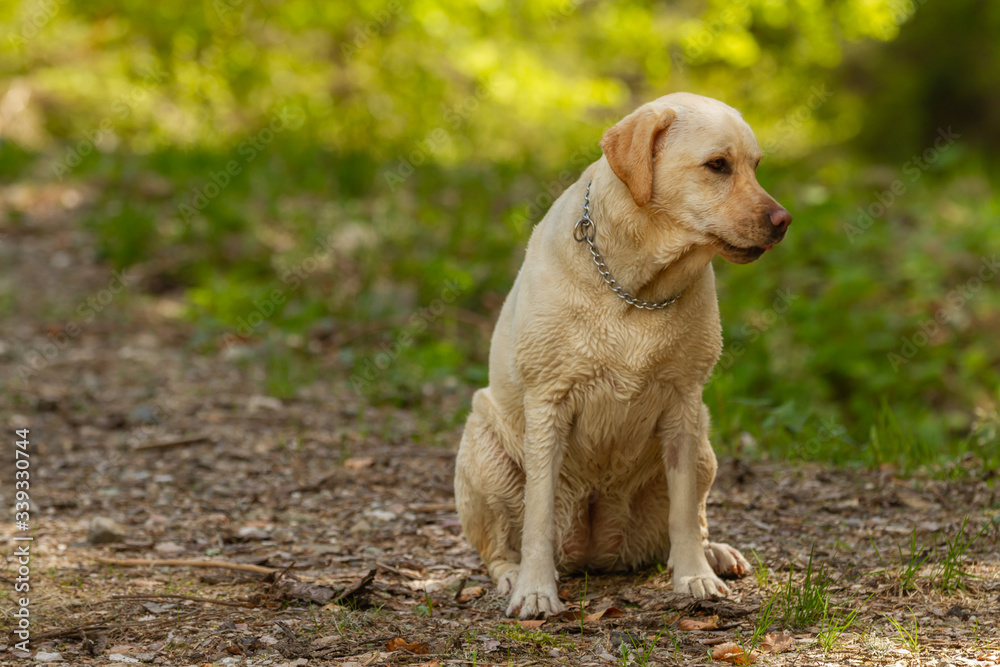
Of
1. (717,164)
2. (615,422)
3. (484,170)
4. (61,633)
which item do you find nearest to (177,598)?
(61,633)

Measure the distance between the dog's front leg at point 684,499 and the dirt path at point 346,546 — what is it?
5.4 inches

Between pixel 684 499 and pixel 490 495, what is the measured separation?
69 centimetres

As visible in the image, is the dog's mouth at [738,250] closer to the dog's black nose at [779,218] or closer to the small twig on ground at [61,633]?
the dog's black nose at [779,218]

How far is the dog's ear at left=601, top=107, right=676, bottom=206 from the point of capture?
3088 mm

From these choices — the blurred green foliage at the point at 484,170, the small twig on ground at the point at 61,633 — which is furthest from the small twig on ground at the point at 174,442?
the small twig on ground at the point at 61,633

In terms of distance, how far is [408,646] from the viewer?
2.94 metres

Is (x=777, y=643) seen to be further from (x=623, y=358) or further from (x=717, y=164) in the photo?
(x=717, y=164)

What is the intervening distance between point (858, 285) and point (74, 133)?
9.01m

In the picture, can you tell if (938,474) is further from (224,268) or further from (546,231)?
(224,268)

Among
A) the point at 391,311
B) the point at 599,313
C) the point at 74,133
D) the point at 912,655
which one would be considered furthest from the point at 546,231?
the point at 74,133

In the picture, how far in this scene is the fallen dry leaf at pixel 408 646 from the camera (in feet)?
9.61

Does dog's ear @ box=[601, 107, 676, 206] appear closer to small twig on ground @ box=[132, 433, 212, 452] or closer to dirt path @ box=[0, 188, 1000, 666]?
dirt path @ box=[0, 188, 1000, 666]

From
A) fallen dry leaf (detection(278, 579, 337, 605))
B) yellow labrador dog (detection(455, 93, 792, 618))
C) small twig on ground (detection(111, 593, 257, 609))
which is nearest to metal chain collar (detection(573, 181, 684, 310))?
yellow labrador dog (detection(455, 93, 792, 618))

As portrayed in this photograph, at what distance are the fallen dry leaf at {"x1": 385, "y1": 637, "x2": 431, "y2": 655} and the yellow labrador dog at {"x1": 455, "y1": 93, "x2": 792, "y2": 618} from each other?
43cm
